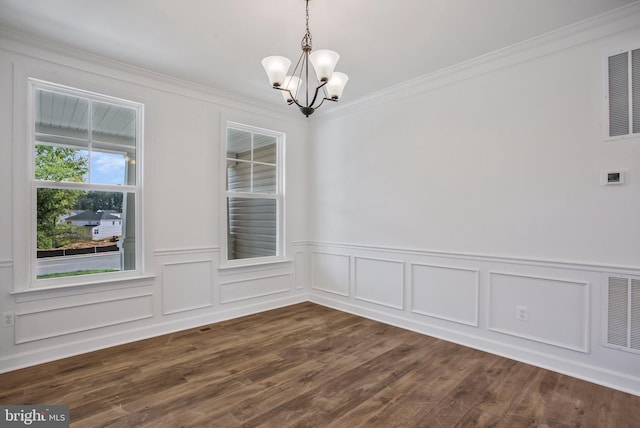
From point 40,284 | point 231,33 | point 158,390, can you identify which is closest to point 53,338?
point 40,284

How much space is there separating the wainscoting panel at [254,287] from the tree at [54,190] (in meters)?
1.75

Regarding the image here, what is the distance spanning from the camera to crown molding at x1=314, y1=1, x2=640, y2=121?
7.98 feet

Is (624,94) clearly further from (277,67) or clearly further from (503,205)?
(277,67)

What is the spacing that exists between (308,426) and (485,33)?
3170mm

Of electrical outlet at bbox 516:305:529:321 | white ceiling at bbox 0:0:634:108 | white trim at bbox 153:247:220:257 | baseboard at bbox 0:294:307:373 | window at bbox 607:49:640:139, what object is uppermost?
white ceiling at bbox 0:0:634:108

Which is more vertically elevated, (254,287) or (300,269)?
(300,269)

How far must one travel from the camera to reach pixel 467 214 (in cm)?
325

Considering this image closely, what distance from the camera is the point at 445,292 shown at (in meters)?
3.41

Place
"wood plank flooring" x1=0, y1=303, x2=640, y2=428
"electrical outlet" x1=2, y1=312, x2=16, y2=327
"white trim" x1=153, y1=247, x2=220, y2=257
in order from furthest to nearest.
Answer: "white trim" x1=153, y1=247, x2=220, y2=257 → "electrical outlet" x1=2, y1=312, x2=16, y2=327 → "wood plank flooring" x1=0, y1=303, x2=640, y2=428

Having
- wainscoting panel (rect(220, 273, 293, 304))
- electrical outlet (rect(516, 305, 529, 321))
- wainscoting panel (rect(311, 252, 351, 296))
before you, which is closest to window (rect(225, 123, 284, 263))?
wainscoting panel (rect(220, 273, 293, 304))

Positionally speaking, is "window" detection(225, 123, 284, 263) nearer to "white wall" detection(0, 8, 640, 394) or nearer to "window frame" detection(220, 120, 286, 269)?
"window frame" detection(220, 120, 286, 269)

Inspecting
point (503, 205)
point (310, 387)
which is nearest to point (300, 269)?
point (310, 387)

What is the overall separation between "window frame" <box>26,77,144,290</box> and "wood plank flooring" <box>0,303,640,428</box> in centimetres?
68

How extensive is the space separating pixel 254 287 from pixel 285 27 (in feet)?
9.89
